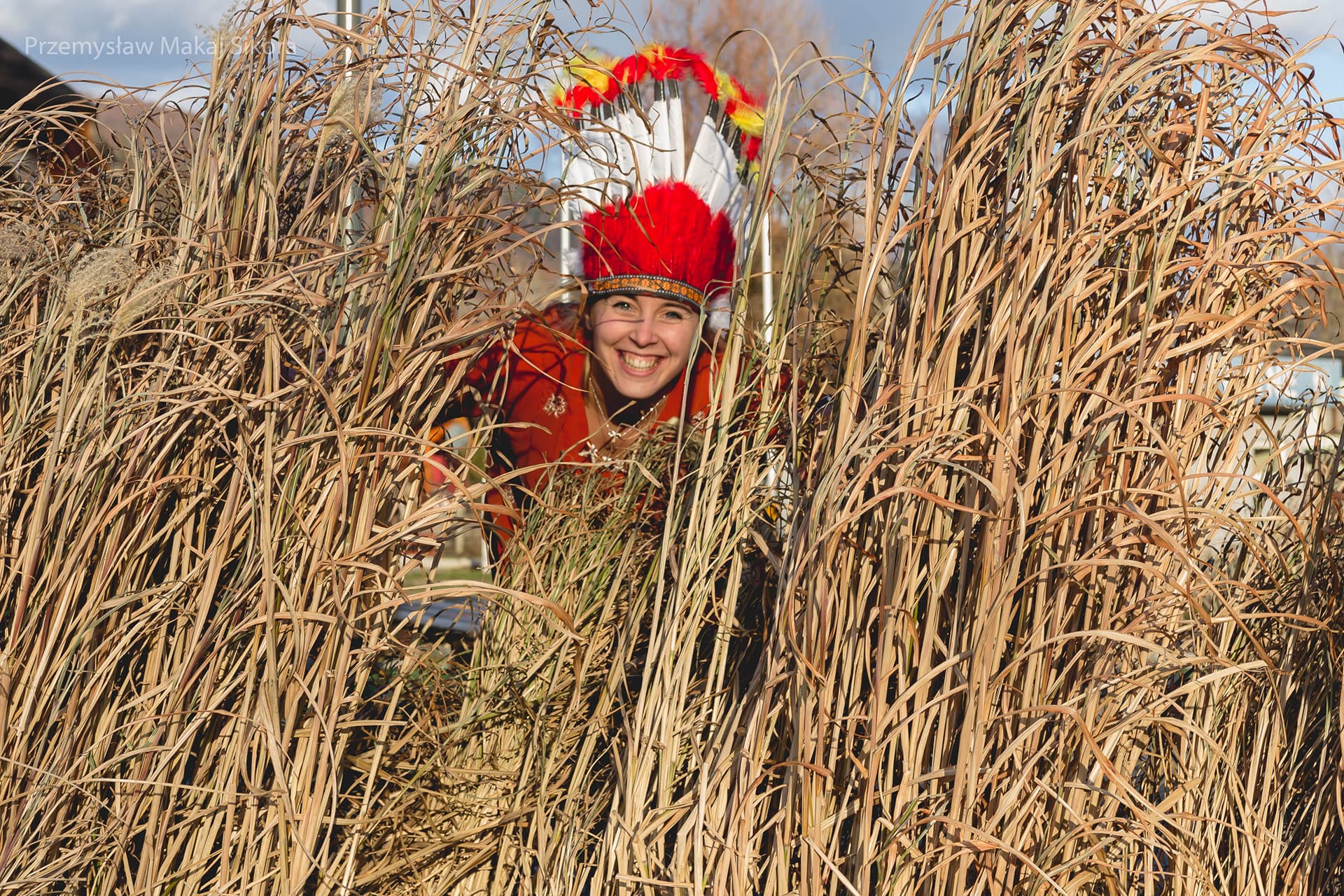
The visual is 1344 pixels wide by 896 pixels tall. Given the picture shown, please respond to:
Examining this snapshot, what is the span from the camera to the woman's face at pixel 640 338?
224cm

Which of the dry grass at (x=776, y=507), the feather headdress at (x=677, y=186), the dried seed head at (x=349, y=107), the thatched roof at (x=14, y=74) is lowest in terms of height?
the dry grass at (x=776, y=507)

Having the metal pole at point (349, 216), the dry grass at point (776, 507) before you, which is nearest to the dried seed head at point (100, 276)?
the dry grass at point (776, 507)

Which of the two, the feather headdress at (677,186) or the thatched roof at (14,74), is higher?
the thatched roof at (14,74)

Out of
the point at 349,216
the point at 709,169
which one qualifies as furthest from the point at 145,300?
the point at 709,169

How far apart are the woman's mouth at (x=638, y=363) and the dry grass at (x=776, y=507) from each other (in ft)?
2.99

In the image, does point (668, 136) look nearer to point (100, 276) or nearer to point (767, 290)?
point (767, 290)

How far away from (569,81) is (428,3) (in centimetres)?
45

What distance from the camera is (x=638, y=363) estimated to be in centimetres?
229

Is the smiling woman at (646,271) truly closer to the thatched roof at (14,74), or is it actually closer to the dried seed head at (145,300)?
the dried seed head at (145,300)

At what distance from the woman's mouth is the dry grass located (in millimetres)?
911

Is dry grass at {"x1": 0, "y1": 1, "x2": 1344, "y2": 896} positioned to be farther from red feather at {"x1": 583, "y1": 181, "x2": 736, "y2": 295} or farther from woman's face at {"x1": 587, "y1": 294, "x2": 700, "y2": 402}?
woman's face at {"x1": 587, "y1": 294, "x2": 700, "y2": 402}

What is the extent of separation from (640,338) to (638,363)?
7 centimetres

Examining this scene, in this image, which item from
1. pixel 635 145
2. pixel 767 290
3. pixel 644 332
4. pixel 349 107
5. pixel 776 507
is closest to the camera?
pixel 349 107

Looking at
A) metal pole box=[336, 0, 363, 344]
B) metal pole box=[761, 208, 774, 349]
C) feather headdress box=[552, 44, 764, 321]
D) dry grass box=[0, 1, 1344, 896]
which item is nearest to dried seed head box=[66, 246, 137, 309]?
dry grass box=[0, 1, 1344, 896]
